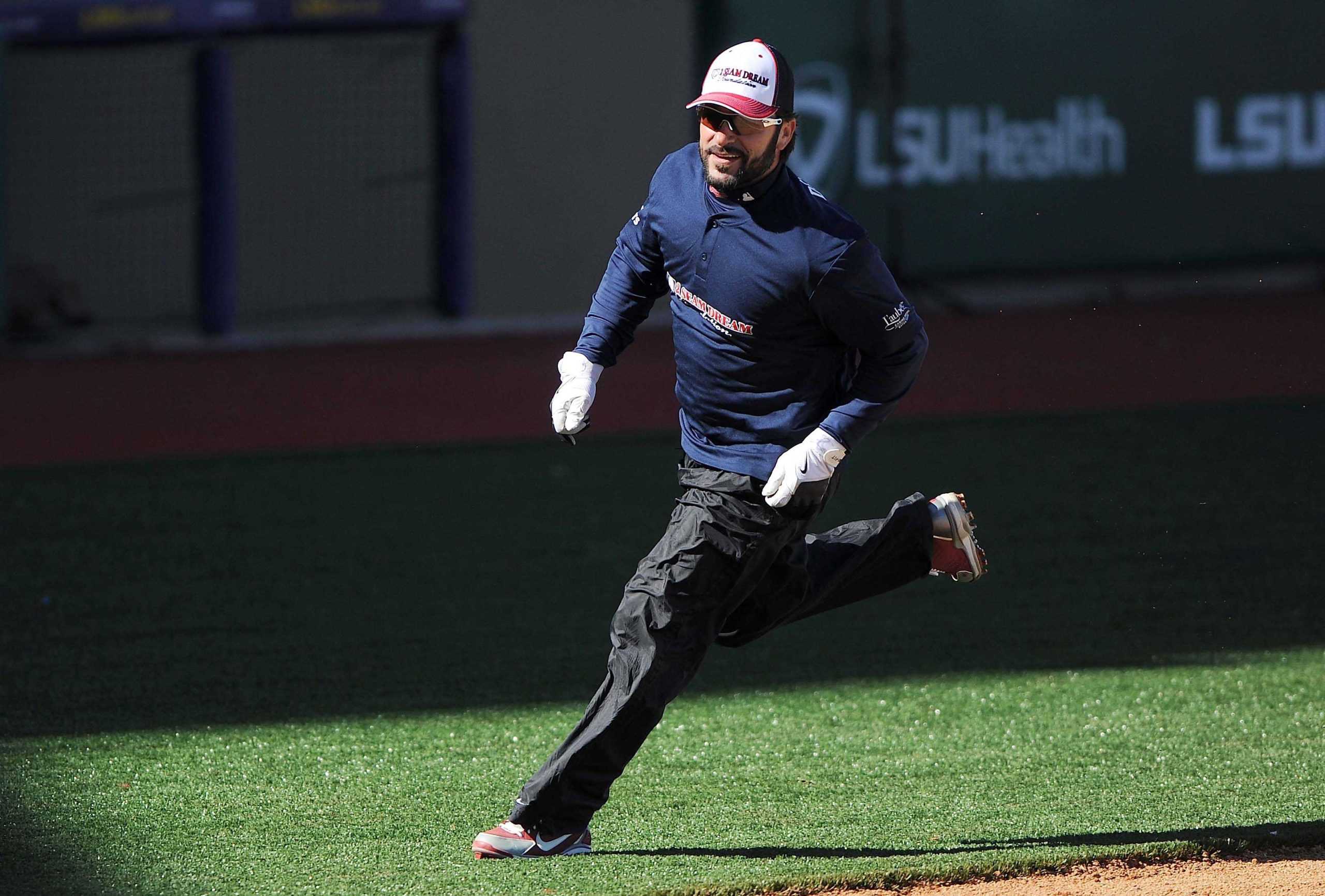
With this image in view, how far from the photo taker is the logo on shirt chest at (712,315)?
4.24m

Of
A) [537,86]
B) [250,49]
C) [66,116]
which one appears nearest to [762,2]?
[537,86]

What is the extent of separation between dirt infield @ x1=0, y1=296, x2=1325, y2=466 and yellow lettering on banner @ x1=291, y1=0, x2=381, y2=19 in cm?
228

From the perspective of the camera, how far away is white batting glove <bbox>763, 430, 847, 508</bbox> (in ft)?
13.6

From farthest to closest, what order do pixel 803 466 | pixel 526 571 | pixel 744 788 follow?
1. pixel 526 571
2. pixel 744 788
3. pixel 803 466

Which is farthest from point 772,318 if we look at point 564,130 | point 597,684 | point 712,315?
point 564,130

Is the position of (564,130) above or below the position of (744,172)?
below

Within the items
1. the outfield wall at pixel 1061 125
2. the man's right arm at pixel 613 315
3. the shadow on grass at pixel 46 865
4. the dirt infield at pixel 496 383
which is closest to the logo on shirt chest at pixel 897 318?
the man's right arm at pixel 613 315

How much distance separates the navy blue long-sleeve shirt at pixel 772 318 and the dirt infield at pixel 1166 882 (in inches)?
41.7

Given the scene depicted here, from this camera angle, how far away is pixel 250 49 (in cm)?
1288

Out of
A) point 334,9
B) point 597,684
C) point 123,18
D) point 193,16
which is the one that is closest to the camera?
point 597,684

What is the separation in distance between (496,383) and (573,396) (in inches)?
282

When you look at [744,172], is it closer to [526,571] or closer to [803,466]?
[803,466]

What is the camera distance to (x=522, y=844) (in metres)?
4.31

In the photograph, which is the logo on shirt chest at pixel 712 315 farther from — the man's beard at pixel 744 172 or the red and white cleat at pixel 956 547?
the red and white cleat at pixel 956 547
